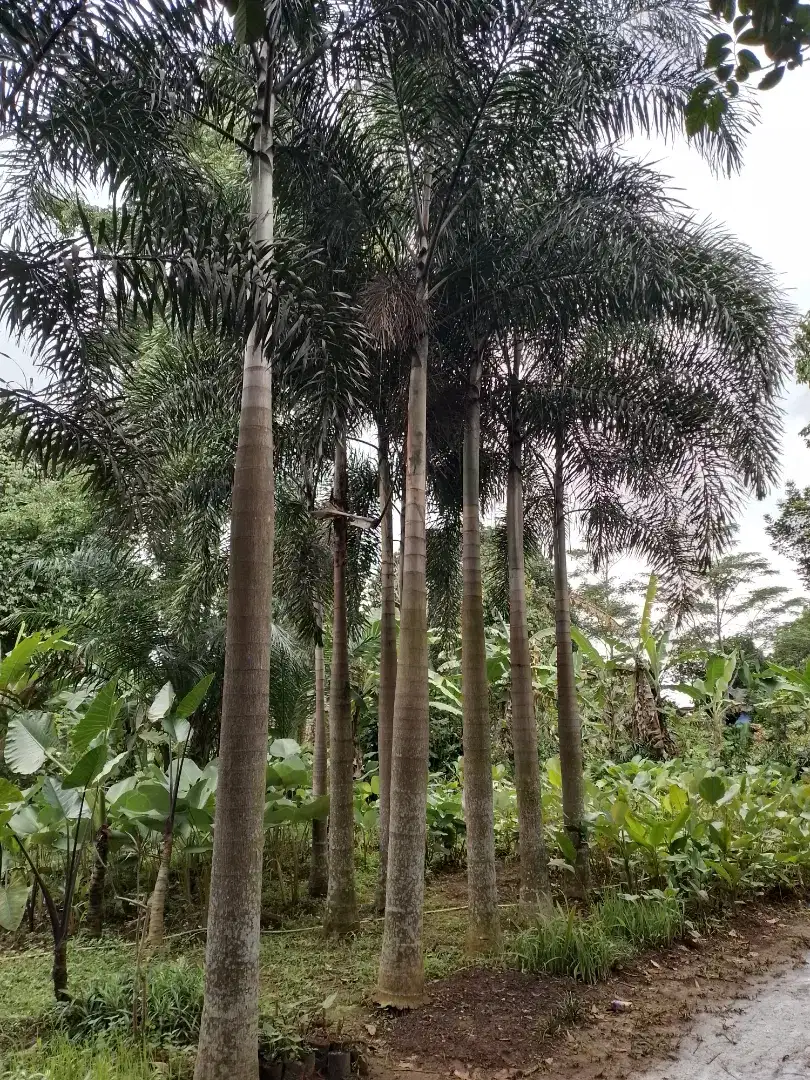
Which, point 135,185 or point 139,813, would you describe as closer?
point 135,185

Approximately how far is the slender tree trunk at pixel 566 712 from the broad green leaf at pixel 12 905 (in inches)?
199

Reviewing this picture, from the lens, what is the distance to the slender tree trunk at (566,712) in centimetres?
831

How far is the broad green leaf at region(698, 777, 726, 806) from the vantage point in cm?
827

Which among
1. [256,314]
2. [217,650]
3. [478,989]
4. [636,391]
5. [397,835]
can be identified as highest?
[636,391]

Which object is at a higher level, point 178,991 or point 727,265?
point 727,265

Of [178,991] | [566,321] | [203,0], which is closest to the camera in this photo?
[203,0]

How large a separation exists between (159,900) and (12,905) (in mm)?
1782

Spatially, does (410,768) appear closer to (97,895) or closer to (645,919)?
(645,919)

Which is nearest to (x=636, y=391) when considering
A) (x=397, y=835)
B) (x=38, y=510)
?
(x=397, y=835)

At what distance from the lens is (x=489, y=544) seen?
417 inches

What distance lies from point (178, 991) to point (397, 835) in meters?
1.77

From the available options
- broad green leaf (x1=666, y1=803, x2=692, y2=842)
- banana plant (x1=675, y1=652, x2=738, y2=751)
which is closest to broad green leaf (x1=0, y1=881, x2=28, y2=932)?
broad green leaf (x1=666, y1=803, x2=692, y2=842)

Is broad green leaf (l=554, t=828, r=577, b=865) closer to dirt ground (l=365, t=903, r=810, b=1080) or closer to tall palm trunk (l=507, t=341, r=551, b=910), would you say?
tall palm trunk (l=507, t=341, r=551, b=910)

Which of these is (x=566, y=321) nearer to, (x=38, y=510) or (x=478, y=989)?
(x=478, y=989)
